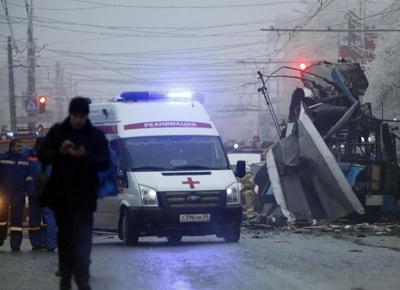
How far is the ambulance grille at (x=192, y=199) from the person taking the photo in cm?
1371

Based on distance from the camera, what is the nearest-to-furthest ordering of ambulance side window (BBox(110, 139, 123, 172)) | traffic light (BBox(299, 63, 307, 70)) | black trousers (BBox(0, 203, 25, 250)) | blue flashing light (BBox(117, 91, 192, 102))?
black trousers (BBox(0, 203, 25, 250)), ambulance side window (BBox(110, 139, 123, 172)), blue flashing light (BBox(117, 91, 192, 102)), traffic light (BBox(299, 63, 307, 70))

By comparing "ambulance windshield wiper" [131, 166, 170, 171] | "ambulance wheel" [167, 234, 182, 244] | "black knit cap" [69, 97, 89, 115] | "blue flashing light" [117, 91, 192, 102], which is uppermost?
"blue flashing light" [117, 91, 192, 102]

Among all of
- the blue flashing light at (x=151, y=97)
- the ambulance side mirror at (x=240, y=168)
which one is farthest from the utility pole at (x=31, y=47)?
the ambulance side mirror at (x=240, y=168)

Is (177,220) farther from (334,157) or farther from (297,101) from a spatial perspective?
(297,101)

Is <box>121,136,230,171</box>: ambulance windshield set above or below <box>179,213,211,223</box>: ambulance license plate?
above

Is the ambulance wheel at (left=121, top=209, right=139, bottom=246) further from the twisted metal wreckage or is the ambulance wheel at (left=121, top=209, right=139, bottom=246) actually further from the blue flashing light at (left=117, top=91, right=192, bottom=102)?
the twisted metal wreckage

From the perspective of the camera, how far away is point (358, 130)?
19969 millimetres

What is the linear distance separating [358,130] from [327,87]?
62.6 inches

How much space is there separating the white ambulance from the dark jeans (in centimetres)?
673

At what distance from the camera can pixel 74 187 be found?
6902mm

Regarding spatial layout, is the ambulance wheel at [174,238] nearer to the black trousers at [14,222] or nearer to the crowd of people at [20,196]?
the crowd of people at [20,196]

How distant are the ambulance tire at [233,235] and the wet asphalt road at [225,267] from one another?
0.32 metres

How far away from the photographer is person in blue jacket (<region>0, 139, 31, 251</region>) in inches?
509

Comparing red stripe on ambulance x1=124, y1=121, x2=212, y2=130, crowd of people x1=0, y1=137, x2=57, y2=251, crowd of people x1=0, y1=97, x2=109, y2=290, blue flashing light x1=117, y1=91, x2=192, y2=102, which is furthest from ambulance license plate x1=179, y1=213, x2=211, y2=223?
crowd of people x1=0, y1=97, x2=109, y2=290
